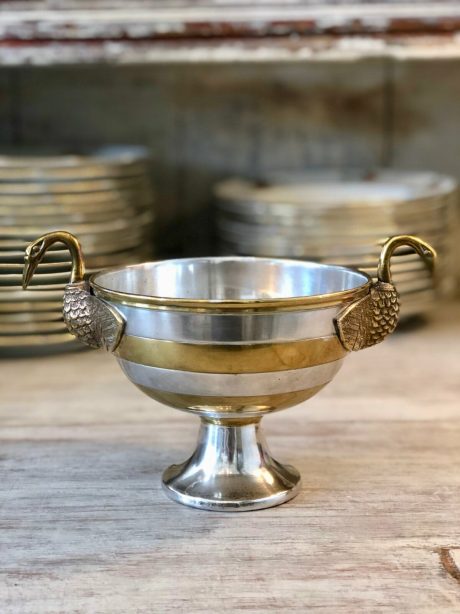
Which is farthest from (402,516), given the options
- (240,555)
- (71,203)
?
(71,203)

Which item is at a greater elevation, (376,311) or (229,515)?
(376,311)

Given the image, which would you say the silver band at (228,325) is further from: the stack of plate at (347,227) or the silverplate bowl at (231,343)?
the stack of plate at (347,227)

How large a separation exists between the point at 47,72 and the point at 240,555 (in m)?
0.96

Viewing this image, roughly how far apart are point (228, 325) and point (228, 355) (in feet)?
0.07

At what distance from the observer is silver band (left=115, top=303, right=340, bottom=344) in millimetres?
552

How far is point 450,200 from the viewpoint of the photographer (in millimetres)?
1193

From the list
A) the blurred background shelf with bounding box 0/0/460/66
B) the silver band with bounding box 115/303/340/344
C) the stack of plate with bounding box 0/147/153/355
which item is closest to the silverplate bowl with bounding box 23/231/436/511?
the silver band with bounding box 115/303/340/344

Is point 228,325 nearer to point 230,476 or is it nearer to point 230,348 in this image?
point 230,348

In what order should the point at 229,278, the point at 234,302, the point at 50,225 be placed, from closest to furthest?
the point at 234,302, the point at 229,278, the point at 50,225

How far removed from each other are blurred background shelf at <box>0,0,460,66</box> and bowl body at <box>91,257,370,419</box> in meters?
0.53

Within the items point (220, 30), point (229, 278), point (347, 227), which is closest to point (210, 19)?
point (220, 30)

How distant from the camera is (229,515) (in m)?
0.61

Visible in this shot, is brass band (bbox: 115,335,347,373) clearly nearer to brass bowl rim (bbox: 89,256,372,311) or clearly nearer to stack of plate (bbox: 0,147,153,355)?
brass bowl rim (bbox: 89,256,372,311)

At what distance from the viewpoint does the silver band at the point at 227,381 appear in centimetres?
57
